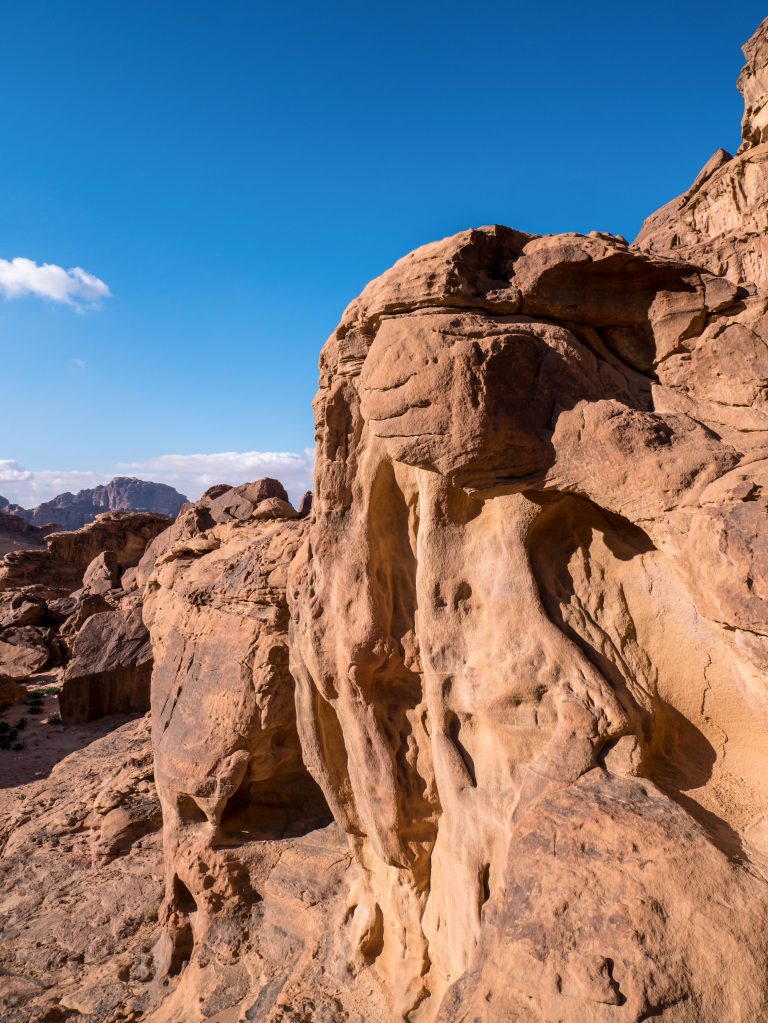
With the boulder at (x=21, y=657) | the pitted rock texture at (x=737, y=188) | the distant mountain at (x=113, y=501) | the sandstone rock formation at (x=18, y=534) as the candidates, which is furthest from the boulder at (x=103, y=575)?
the distant mountain at (x=113, y=501)

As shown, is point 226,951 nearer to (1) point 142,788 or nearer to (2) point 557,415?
(1) point 142,788

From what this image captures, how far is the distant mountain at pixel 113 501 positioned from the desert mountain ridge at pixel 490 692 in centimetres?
6210

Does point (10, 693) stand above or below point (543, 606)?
below

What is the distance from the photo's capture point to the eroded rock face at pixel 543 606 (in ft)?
7.74

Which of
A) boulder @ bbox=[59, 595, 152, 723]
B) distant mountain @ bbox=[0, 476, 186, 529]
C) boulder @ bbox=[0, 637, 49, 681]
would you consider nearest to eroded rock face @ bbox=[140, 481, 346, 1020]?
boulder @ bbox=[59, 595, 152, 723]

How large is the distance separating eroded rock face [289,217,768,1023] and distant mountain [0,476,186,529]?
63609mm

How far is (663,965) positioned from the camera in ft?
6.98

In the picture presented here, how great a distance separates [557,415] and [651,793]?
5.82ft

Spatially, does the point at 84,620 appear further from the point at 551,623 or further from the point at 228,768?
the point at 551,623

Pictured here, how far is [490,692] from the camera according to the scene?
3.13 m

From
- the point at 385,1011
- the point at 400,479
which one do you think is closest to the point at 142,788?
the point at 385,1011

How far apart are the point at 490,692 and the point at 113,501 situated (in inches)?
3105

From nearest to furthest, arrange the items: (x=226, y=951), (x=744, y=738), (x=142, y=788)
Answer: (x=744, y=738) < (x=226, y=951) < (x=142, y=788)

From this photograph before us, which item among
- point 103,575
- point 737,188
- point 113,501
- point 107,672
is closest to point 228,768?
point 107,672
